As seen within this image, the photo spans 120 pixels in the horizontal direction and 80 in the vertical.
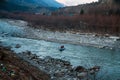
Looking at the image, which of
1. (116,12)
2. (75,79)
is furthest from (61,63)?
(116,12)

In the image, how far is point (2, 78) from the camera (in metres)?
10.6

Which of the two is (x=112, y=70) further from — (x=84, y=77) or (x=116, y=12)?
(x=116, y=12)

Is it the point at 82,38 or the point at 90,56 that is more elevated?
the point at 82,38

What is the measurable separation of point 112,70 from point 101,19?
194 feet

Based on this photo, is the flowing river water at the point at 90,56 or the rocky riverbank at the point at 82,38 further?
the rocky riverbank at the point at 82,38

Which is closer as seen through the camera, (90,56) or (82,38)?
(90,56)

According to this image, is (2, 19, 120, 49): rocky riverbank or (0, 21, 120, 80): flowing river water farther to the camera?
(2, 19, 120, 49): rocky riverbank

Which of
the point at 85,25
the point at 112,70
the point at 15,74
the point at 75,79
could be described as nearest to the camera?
the point at 15,74

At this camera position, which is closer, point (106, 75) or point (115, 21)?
point (106, 75)

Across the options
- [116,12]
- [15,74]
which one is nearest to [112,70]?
[15,74]

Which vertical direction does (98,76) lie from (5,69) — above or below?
below

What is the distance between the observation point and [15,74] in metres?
11.9

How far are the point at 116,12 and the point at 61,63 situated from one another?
55.9 metres

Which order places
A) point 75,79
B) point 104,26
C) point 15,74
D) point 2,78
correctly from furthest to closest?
point 104,26 < point 75,79 < point 15,74 < point 2,78
